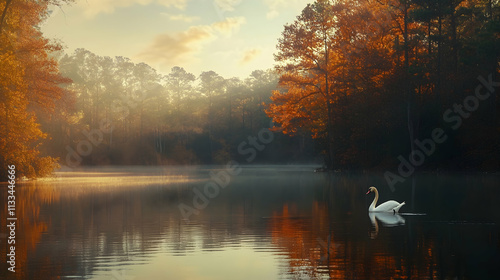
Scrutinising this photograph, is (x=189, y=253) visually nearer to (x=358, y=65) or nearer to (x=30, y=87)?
(x=30, y=87)

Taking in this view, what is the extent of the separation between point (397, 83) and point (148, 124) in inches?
2550

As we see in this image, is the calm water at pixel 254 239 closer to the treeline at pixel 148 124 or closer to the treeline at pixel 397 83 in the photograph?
the treeline at pixel 397 83

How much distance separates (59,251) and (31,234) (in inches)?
140

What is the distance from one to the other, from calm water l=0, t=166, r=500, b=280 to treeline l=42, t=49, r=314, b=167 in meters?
68.8

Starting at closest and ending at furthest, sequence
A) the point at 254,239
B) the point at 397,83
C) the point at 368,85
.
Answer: the point at 254,239
the point at 397,83
the point at 368,85

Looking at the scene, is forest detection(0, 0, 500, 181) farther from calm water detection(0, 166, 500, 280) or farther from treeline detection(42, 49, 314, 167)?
calm water detection(0, 166, 500, 280)

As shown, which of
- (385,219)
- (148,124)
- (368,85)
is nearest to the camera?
(385,219)

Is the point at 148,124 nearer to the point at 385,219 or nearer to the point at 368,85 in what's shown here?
the point at 368,85

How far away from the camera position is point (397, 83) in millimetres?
55031

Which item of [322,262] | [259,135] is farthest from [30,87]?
[259,135]

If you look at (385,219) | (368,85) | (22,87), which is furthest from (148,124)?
(385,219)

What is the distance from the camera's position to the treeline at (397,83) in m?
50.7

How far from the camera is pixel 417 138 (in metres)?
52.0

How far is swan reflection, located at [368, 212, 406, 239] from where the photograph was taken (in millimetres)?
19859
